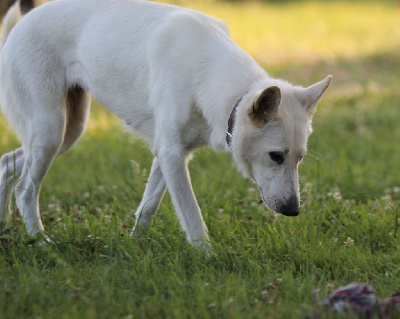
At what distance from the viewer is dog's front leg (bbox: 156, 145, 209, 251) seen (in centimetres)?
420

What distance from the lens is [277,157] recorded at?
12.8 feet

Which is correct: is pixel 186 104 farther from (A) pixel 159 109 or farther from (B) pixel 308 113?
(B) pixel 308 113

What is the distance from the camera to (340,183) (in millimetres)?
5676

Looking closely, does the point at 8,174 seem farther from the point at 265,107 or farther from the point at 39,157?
the point at 265,107

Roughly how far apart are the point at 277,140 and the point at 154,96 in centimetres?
90

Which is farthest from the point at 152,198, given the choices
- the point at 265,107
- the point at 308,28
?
the point at 308,28

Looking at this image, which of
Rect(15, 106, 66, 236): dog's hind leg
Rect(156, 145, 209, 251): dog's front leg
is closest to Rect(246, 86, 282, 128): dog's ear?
Rect(156, 145, 209, 251): dog's front leg

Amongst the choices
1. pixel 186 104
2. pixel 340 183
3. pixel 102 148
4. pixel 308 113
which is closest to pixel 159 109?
pixel 186 104

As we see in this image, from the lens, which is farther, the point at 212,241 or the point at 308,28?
the point at 308,28

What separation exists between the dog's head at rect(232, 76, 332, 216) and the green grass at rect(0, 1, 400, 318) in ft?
1.20

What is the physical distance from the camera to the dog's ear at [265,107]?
3625 millimetres

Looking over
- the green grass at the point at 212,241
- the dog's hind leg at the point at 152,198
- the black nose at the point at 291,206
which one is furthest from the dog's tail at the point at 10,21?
the black nose at the point at 291,206

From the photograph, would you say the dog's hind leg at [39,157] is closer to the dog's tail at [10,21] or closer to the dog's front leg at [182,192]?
the dog's tail at [10,21]

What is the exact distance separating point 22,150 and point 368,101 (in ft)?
→ 17.8
